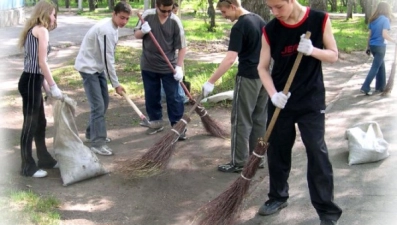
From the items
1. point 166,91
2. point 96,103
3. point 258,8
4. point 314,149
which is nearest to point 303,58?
point 314,149

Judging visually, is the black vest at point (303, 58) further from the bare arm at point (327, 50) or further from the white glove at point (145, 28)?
the white glove at point (145, 28)

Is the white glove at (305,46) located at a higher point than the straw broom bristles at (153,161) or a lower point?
higher

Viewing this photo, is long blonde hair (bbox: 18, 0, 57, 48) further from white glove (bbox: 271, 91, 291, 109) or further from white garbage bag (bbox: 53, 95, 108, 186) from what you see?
white glove (bbox: 271, 91, 291, 109)

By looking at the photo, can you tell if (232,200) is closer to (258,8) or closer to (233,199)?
(233,199)

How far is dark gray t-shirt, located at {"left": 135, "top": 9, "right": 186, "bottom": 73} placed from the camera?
5902mm

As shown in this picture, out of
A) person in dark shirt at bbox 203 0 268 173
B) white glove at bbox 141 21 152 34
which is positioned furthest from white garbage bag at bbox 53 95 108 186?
white glove at bbox 141 21 152 34

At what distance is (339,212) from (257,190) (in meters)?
1.06

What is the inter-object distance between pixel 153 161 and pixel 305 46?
2.24m

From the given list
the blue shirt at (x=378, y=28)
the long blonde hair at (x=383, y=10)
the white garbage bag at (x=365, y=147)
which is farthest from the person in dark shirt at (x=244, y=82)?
the long blonde hair at (x=383, y=10)

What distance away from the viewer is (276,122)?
367 cm

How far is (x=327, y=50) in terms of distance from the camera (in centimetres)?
340

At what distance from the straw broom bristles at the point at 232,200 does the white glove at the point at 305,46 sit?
79cm

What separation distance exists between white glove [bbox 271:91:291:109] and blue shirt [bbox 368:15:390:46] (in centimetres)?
549

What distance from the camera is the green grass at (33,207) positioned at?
370cm
